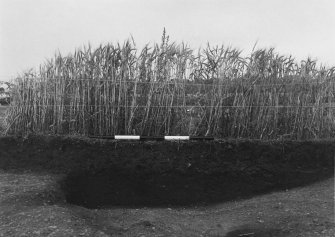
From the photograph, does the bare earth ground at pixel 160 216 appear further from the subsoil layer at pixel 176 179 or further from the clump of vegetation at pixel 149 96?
the clump of vegetation at pixel 149 96

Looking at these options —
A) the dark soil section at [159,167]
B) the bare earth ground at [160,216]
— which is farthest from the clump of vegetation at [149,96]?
the bare earth ground at [160,216]

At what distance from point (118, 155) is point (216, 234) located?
187 centimetres

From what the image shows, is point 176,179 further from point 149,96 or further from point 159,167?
point 149,96

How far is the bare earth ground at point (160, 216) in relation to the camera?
12.2 ft

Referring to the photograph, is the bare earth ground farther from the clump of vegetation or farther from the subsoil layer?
the clump of vegetation

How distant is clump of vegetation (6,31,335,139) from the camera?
5953mm

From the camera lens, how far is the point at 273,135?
6316 millimetres

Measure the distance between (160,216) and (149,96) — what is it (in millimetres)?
1965

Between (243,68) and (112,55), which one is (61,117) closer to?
(112,55)

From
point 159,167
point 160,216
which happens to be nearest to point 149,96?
point 159,167

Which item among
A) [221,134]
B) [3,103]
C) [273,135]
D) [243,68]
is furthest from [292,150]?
[3,103]

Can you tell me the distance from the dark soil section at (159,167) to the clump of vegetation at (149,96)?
44cm

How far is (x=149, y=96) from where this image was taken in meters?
5.95

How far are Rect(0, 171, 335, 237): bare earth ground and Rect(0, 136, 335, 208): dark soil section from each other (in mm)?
207
